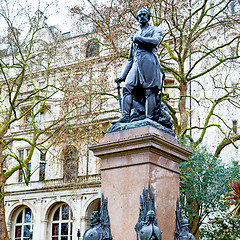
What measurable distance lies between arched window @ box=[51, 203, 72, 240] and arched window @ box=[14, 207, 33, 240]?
2119mm

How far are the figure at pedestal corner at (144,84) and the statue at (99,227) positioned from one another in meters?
1.73

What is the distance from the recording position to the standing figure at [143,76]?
9312 mm

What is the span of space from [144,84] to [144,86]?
4cm

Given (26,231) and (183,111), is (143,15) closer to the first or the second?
(183,111)

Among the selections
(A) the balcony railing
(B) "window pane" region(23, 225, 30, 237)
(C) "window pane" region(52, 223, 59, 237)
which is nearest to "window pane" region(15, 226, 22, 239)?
(B) "window pane" region(23, 225, 30, 237)

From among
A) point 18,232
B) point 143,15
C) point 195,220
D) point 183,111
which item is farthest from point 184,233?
point 18,232

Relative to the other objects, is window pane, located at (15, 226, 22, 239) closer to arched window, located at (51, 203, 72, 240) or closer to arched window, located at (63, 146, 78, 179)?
arched window, located at (51, 203, 72, 240)

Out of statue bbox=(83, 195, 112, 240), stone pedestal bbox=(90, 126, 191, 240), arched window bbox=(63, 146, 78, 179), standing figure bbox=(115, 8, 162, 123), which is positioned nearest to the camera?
stone pedestal bbox=(90, 126, 191, 240)

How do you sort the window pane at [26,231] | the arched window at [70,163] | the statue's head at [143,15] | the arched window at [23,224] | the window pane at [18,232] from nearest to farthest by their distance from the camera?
the statue's head at [143,15] < the arched window at [70,163] < the window pane at [26,231] < the arched window at [23,224] < the window pane at [18,232]

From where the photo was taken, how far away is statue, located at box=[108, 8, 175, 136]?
931 cm

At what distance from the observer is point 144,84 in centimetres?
930

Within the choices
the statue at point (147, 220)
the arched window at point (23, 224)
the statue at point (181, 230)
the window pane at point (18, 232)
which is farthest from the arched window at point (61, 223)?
the statue at point (147, 220)

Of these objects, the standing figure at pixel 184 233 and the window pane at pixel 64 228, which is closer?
the standing figure at pixel 184 233

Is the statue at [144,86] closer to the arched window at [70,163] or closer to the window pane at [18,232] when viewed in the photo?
the arched window at [70,163]
